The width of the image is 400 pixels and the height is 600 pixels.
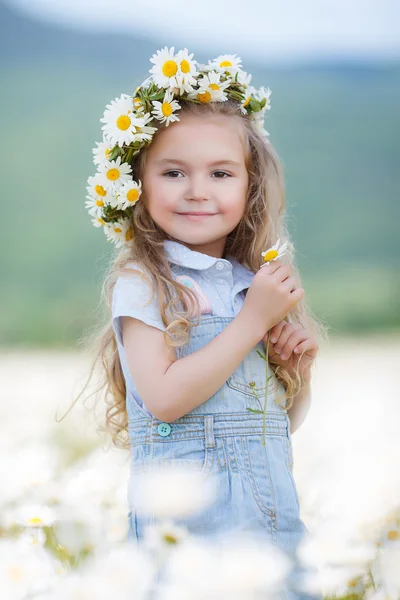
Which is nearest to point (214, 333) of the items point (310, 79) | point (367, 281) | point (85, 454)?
point (85, 454)

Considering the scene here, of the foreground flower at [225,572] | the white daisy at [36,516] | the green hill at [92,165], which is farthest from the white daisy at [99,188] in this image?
the green hill at [92,165]

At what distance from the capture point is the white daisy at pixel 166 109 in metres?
2.74

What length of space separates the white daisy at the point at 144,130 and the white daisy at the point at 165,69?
128 millimetres

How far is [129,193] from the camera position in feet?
9.12

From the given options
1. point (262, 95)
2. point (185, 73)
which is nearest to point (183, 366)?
point (185, 73)

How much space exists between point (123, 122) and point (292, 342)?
34.3 inches

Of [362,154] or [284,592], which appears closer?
[284,592]

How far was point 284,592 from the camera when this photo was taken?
2479mm

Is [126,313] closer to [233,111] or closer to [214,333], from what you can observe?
[214,333]

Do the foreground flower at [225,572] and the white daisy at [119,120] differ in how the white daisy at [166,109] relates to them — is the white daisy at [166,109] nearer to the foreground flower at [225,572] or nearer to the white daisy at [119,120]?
the white daisy at [119,120]

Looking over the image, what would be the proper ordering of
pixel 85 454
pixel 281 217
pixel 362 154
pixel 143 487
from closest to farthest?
pixel 143 487, pixel 281 217, pixel 85 454, pixel 362 154

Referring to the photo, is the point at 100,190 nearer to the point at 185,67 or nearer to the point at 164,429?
the point at 185,67

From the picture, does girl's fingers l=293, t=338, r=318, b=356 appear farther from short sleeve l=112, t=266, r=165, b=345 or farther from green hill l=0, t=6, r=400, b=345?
green hill l=0, t=6, r=400, b=345

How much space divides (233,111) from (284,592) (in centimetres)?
150
